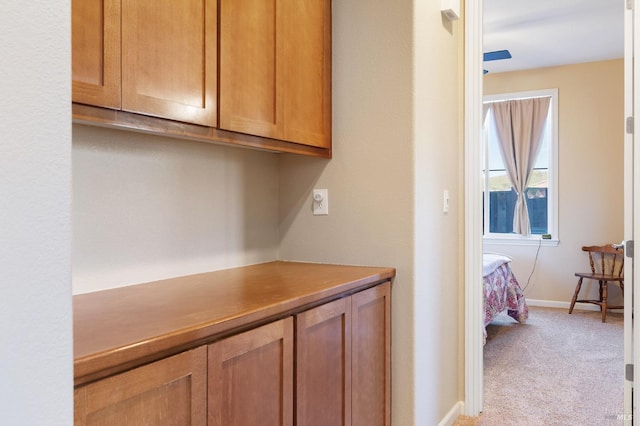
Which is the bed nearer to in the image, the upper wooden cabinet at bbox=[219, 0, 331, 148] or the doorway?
the doorway

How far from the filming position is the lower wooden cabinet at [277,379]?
903 millimetres

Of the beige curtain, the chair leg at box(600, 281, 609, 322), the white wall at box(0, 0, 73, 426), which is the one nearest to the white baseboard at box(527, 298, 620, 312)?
the chair leg at box(600, 281, 609, 322)

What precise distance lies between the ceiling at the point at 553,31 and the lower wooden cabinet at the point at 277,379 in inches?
119

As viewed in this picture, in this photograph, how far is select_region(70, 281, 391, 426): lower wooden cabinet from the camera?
90cm

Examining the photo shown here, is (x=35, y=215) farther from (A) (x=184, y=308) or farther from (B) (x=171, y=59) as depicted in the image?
(B) (x=171, y=59)

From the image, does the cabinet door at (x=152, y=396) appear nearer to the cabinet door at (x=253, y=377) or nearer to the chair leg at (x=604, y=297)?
the cabinet door at (x=253, y=377)

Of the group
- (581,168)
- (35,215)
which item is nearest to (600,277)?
(581,168)

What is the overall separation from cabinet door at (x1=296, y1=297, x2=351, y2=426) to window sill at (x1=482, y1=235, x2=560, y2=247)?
14.8 ft

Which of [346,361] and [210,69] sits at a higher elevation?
[210,69]

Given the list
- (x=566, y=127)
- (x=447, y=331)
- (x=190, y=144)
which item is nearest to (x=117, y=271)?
(x=190, y=144)

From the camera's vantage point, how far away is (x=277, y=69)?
69.4 inches

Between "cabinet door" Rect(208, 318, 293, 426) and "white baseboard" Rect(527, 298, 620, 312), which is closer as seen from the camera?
"cabinet door" Rect(208, 318, 293, 426)

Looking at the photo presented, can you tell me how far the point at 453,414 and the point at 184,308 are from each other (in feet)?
5.86

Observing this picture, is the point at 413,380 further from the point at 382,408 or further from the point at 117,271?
the point at 117,271
